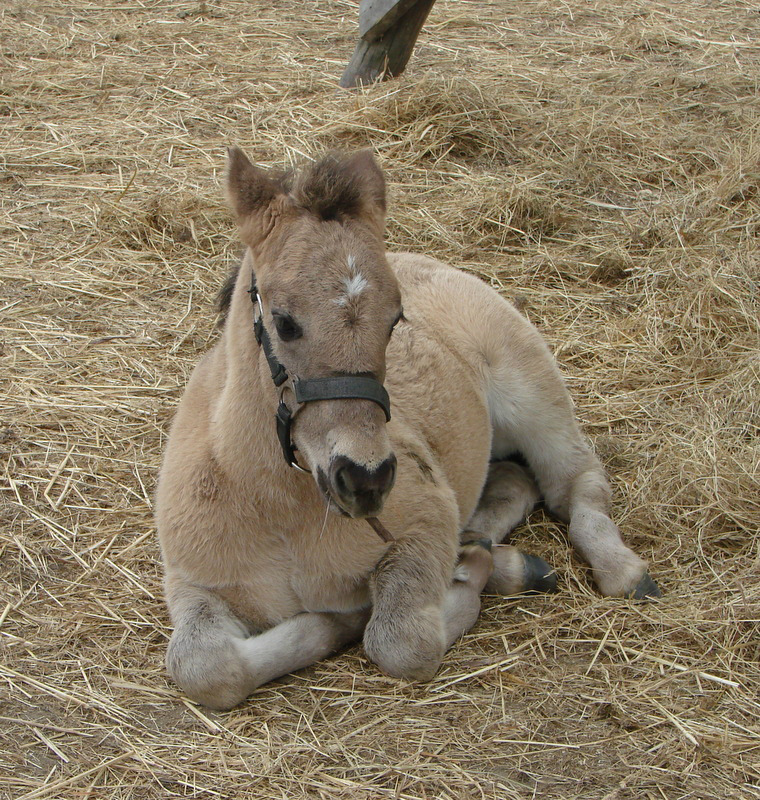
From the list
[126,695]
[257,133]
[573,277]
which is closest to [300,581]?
[126,695]

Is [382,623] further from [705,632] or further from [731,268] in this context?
[731,268]

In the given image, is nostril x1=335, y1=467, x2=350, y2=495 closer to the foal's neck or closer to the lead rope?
the lead rope

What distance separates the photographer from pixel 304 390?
2799mm

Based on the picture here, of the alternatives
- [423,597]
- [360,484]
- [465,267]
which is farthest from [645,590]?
[465,267]

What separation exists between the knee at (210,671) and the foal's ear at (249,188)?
4.39ft

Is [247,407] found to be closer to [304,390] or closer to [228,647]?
[304,390]

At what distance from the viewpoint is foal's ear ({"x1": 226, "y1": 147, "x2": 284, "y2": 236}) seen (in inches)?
119

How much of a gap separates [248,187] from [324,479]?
94 cm

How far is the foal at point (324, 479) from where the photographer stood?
2.81m

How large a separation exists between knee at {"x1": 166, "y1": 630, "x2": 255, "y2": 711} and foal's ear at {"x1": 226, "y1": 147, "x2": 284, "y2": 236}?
134cm

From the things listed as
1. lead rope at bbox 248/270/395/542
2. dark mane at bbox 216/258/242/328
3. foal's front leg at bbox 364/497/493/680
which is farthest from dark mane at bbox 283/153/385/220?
foal's front leg at bbox 364/497/493/680

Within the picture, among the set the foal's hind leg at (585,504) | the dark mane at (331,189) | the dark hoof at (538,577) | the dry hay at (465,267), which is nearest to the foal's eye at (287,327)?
the dark mane at (331,189)

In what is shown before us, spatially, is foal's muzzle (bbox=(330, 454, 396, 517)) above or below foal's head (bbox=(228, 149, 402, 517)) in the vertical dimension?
below

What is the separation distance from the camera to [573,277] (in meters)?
5.96
